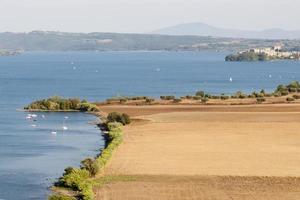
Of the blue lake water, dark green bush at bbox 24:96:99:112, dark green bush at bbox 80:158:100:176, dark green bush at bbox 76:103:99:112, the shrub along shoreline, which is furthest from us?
dark green bush at bbox 24:96:99:112

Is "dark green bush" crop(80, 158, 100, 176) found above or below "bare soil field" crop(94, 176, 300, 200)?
above

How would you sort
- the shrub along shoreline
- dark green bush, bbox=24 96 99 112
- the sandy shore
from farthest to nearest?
dark green bush, bbox=24 96 99 112
the sandy shore
the shrub along shoreline

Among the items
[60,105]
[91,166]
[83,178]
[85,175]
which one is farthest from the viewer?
[60,105]

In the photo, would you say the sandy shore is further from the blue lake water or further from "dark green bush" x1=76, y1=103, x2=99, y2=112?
"dark green bush" x1=76, y1=103, x2=99, y2=112

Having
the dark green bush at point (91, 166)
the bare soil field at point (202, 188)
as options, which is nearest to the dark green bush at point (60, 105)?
the dark green bush at point (91, 166)

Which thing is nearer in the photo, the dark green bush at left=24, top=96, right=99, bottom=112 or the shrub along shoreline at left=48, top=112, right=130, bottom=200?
the shrub along shoreline at left=48, top=112, right=130, bottom=200

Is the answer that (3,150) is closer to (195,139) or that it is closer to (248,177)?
(195,139)

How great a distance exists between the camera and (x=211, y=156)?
50.2 m

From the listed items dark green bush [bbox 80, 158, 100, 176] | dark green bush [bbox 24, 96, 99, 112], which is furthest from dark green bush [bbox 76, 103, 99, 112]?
dark green bush [bbox 80, 158, 100, 176]

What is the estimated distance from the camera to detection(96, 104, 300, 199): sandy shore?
1578 inches

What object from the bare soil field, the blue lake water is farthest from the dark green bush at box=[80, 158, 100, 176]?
the bare soil field

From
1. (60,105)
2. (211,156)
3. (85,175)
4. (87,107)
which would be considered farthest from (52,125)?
(85,175)

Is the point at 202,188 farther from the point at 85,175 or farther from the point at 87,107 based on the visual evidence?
the point at 87,107

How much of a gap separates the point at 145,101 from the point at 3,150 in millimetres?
39693
